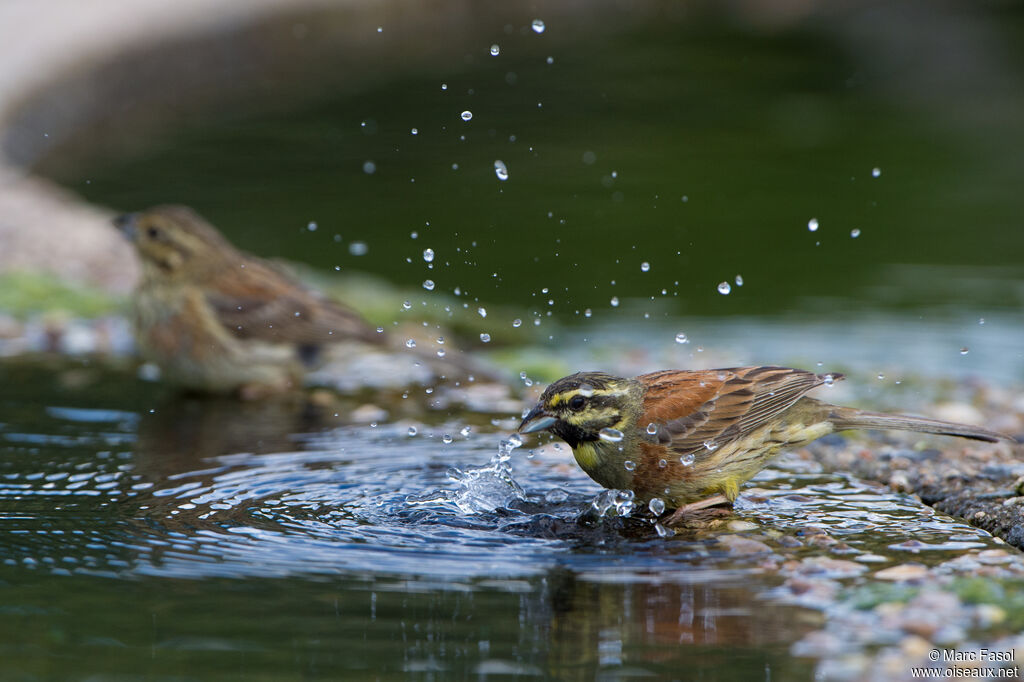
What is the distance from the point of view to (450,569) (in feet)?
17.7

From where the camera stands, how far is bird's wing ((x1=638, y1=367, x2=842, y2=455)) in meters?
6.42

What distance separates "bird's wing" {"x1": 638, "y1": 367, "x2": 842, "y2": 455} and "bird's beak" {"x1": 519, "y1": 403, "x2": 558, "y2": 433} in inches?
18.3

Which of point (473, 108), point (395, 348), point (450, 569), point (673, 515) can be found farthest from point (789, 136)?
point (450, 569)

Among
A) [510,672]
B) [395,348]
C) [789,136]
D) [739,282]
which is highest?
[789,136]

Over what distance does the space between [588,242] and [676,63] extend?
933 centimetres

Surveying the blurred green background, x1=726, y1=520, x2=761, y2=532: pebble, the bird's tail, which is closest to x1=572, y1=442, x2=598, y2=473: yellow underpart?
x1=726, y1=520, x2=761, y2=532: pebble

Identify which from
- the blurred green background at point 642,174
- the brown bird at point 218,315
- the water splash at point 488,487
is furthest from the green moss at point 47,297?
the water splash at point 488,487

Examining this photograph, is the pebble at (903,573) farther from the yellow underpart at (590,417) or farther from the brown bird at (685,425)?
the yellow underpart at (590,417)

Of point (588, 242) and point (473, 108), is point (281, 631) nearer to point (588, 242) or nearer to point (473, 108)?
point (588, 242)

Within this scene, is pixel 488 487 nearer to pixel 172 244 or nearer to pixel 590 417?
pixel 590 417

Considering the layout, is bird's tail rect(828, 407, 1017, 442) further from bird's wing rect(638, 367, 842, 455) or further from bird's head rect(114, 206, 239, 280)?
bird's head rect(114, 206, 239, 280)

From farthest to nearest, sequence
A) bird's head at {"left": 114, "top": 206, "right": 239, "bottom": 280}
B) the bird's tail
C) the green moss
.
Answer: the green moss, bird's head at {"left": 114, "top": 206, "right": 239, "bottom": 280}, the bird's tail

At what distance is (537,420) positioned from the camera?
6.23 metres

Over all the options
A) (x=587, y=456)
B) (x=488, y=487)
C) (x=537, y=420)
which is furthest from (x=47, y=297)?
(x=587, y=456)
